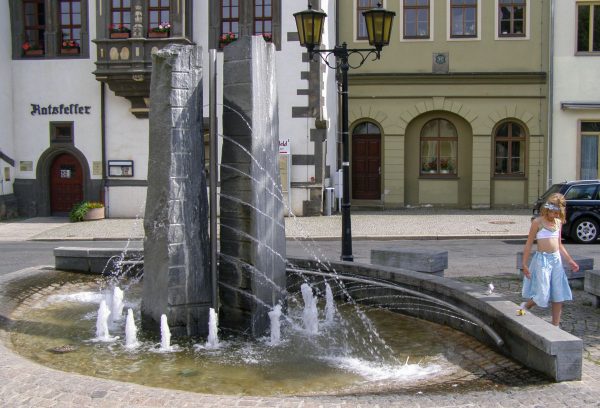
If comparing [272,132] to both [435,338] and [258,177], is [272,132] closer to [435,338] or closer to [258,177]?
[258,177]

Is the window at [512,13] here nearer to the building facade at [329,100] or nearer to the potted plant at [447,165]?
the building facade at [329,100]

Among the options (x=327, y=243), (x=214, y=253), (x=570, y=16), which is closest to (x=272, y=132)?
(x=214, y=253)

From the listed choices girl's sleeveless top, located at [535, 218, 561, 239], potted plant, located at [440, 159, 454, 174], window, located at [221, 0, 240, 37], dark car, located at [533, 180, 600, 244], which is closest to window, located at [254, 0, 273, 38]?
window, located at [221, 0, 240, 37]

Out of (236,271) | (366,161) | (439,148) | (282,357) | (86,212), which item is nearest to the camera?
(282,357)

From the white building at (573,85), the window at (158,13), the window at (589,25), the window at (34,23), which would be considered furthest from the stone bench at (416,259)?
the window at (589,25)

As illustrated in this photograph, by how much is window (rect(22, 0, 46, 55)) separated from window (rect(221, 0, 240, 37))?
20.4ft

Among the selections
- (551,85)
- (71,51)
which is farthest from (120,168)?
(551,85)

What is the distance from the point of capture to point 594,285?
9.18 m

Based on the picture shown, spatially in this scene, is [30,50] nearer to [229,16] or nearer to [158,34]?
[158,34]

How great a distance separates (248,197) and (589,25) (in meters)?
21.9

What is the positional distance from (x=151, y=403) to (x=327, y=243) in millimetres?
14094

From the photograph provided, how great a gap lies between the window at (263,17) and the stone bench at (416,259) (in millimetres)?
14390

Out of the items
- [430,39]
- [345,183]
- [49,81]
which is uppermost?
[430,39]

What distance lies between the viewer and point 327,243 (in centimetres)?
1881
